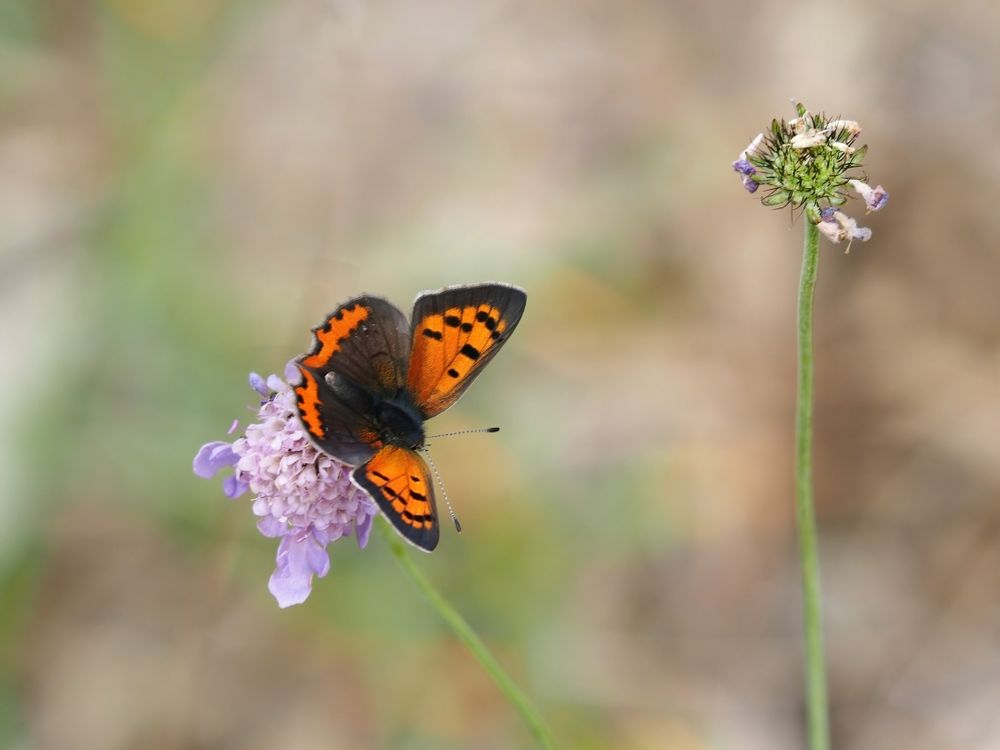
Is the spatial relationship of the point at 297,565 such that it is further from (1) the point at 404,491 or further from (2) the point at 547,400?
(2) the point at 547,400

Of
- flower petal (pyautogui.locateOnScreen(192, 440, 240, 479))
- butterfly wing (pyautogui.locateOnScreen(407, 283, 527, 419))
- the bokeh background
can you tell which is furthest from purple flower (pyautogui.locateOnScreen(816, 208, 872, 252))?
the bokeh background

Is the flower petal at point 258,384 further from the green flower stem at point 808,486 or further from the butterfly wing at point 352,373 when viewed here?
the green flower stem at point 808,486

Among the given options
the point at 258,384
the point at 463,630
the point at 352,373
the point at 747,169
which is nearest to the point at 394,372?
the point at 352,373

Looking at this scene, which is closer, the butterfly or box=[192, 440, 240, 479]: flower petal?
the butterfly

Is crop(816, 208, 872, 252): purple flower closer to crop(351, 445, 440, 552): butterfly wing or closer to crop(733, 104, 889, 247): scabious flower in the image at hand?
crop(733, 104, 889, 247): scabious flower

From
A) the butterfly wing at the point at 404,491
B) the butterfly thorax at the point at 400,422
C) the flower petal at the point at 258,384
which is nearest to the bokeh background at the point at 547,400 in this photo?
the butterfly thorax at the point at 400,422

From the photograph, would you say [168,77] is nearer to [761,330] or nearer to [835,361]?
[761,330]
